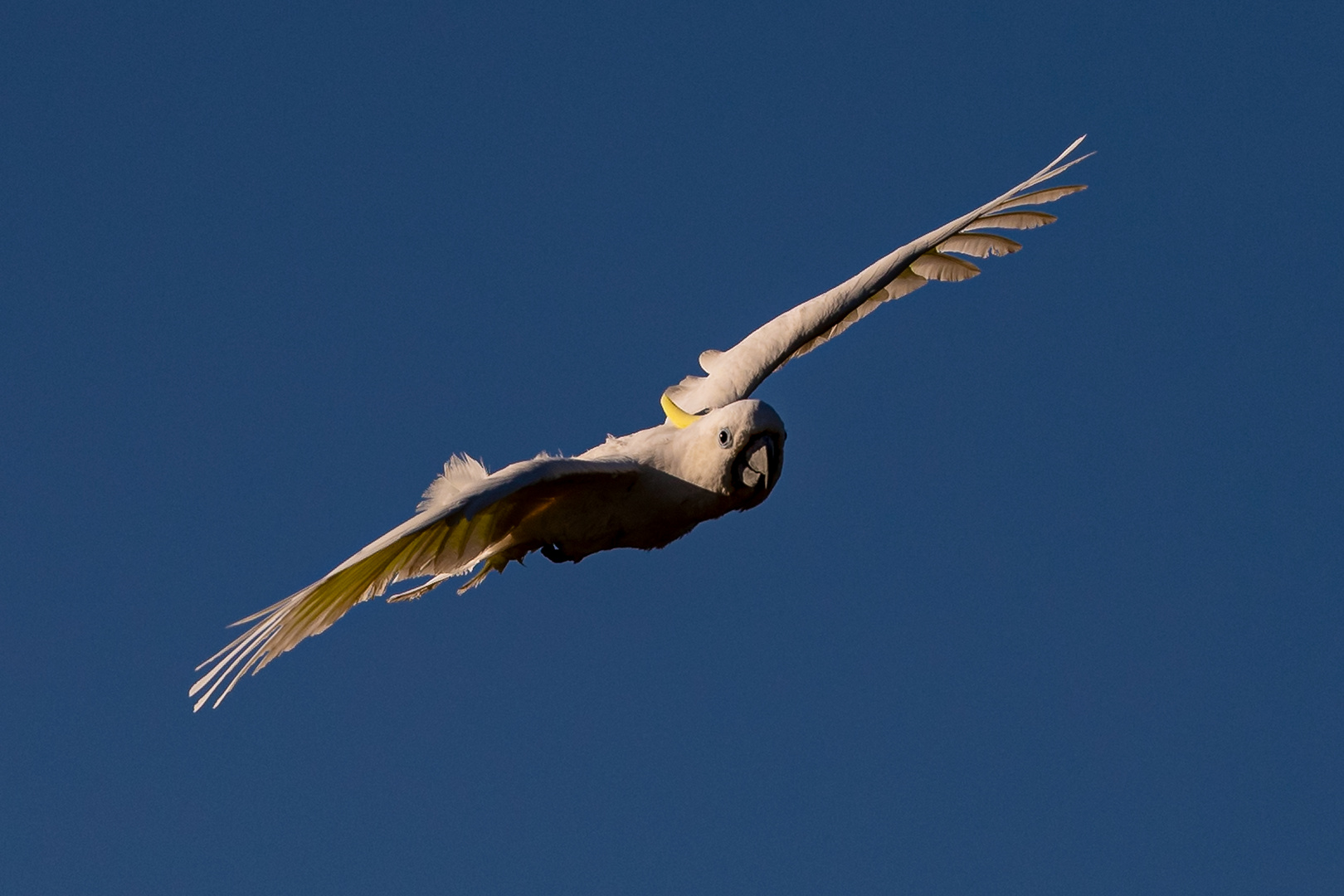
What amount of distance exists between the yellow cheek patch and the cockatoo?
0.01 metres

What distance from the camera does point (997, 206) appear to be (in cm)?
1153

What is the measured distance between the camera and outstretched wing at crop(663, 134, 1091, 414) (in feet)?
36.3

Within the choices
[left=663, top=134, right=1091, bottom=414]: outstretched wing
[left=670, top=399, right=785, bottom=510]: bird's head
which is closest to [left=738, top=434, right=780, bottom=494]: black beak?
[left=670, top=399, right=785, bottom=510]: bird's head

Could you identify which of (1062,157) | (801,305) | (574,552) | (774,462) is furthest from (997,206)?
(574,552)

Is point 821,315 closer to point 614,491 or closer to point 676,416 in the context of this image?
point 676,416

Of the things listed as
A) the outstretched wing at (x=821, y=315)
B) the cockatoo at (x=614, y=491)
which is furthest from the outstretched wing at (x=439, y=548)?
the outstretched wing at (x=821, y=315)

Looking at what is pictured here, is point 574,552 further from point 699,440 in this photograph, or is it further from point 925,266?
point 925,266

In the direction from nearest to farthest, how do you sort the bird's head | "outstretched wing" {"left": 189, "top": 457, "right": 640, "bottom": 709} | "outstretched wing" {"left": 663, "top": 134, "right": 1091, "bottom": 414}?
1. "outstretched wing" {"left": 189, "top": 457, "right": 640, "bottom": 709}
2. the bird's head
3. "outstretched wing" {"left": 663, "top": 134, "right": 1091, "bottom": 414}

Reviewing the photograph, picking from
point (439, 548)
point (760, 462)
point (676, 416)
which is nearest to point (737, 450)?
point (760, 462)

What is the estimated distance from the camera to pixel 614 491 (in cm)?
981

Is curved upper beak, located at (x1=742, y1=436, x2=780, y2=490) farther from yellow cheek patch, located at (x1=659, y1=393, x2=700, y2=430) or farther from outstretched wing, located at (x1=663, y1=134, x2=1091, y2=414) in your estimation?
outstretched wing, located at (x1=663, y1=134, x2=1091, y2=414)

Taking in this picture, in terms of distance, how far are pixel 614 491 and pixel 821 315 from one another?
6.85 feet

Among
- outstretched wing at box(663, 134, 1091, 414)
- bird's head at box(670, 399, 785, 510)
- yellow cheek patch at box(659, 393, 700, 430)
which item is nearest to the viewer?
bird's head at box(670, 399, 785, 510)

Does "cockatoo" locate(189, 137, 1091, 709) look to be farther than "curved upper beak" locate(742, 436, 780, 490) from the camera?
No
